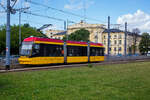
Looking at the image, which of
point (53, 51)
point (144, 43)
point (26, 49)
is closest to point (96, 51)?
point (53, 51)

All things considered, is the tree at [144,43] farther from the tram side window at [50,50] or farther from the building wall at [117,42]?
the tram side window at [50,50]

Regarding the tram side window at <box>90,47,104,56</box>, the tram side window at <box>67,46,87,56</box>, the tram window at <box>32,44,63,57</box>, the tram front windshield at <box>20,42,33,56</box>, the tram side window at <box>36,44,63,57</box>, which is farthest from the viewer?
the tram side window at <box>90,47,104,56</box>

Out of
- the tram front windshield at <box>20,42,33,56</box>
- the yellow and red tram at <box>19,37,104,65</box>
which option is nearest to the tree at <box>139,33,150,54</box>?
the yellow and red tram at <box>19,37,104,65</box>

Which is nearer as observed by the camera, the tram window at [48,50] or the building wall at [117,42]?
the tram window at [48,50]

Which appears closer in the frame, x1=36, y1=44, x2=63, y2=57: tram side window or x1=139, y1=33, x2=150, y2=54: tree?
x1=36, y1=44, x2=63, y2=57: tram side window

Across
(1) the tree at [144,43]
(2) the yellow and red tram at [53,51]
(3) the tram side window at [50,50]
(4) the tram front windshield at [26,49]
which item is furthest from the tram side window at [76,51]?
(1) the tree at [144,43]

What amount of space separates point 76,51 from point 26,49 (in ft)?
23.5

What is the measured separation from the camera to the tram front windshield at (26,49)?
18362 millimetres

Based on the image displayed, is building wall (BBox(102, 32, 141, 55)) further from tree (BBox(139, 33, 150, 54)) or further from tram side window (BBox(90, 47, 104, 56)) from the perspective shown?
tram side window (BBox(90, 47, 104, 56))

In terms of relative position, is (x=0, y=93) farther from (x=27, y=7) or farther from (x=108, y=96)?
(x=27, y=7)

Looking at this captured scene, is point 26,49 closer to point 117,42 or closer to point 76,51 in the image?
point 76,51

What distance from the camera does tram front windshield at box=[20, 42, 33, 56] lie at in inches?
723

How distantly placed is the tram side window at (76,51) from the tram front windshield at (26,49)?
551cm

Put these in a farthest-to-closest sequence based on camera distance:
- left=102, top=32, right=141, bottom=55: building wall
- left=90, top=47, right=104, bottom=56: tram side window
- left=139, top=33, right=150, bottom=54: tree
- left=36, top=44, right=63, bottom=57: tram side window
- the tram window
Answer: left=139, top=33, right=150, bottom=54: tree → left=102, top=32, right=141, bottom=55: building wall → left=90, top=47, right=104, bottom=56: tram side window → left=36, top=44, right=63, bottom=57: tram side window → the tram window
